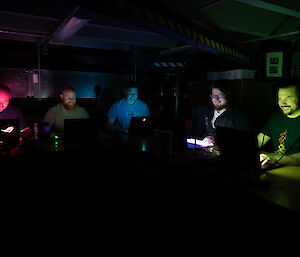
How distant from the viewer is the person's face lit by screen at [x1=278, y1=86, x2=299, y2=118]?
2.38m

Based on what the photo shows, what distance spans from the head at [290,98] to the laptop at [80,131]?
1.94m

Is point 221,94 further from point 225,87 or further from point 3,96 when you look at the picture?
point 3,96

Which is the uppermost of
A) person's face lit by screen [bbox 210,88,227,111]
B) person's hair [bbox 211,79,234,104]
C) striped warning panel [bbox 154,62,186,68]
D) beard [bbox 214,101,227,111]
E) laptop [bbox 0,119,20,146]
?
striped warning panel [bbox 154,62,186,68]

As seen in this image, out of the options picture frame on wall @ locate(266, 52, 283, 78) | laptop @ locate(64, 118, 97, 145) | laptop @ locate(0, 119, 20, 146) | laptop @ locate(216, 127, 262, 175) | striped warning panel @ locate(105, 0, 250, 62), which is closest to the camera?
laptop @ locate(216, 127, 262, 175)

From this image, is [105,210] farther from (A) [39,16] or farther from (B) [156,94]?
(B) [156,94]

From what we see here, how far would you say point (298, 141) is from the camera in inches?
98.9

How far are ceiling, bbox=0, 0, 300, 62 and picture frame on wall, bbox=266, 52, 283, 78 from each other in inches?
15.8

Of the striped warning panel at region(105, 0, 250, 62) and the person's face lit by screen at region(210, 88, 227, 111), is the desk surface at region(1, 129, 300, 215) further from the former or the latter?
the striped warning panel at region(105, 0, 250, 62)

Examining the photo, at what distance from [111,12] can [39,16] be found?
2069 mm

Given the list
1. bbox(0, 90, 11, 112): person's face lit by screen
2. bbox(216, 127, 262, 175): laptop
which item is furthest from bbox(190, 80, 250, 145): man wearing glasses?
bbox(0, 90, 11, 112): person's face lit by screen

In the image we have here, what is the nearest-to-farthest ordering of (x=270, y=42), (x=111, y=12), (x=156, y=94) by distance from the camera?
(x=111, y=12) < (x=270, y=42) < (x=156, y=94)

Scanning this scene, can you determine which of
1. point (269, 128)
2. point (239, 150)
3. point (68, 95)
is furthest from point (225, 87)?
point (68, 95)

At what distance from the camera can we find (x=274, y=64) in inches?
202

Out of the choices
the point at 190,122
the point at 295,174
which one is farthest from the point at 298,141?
the point at 190,122
